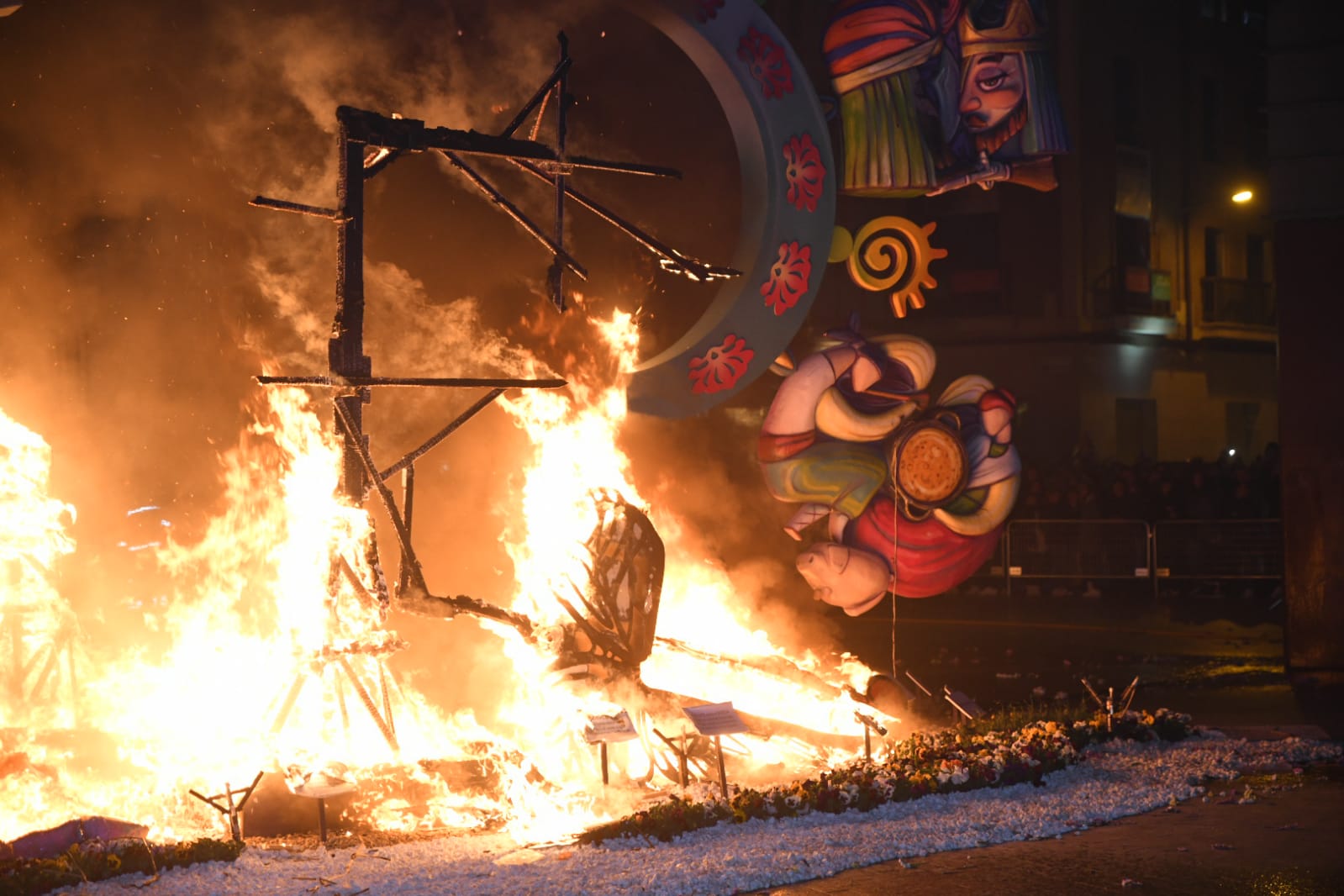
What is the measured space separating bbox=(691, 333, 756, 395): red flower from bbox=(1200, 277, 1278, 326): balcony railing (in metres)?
23.1

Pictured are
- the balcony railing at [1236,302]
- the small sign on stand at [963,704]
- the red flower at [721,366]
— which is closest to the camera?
the small sign on stand at [963,704]

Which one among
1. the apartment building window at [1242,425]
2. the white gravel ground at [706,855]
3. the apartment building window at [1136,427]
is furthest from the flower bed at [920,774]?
the apartment building window at [1242,425]

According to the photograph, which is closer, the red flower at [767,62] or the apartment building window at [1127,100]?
the red flower at [767,62]

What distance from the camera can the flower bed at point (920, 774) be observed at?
25.4 feet

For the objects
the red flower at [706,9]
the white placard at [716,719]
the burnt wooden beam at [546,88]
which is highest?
the red flower at [706,9]

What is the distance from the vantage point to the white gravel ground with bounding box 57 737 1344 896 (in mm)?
6727

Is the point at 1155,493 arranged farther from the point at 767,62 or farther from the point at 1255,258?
the point at 1255,258

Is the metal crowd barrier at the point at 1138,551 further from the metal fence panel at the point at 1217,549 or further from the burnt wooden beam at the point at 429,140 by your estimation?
the burnt wooden beam at the point at 429,140

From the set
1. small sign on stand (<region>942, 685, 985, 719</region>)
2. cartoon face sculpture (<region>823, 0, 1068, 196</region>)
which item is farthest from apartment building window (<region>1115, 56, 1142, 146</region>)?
small sign on stand (<region>942, 685, 985, 719</region>)

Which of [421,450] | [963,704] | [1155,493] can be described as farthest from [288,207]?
[1155,493]

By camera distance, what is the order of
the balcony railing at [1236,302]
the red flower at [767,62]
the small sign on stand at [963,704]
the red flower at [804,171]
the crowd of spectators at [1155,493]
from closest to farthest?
1. the small sign on stand at [963,704]
2. the red flower at [767,62]
3. the red flower at [804,171]
4. the crowd of spectators at [1155,493]
5. the balcony railing at [1236,302]

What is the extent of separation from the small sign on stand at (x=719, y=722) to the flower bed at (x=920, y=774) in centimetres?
26

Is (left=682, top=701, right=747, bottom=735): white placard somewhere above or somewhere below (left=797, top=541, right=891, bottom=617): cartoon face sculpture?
below

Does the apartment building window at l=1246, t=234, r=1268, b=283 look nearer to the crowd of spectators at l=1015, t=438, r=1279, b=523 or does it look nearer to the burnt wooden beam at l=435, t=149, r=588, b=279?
the crowd of spectators at l=1015, t=438, r=1279, b=523
